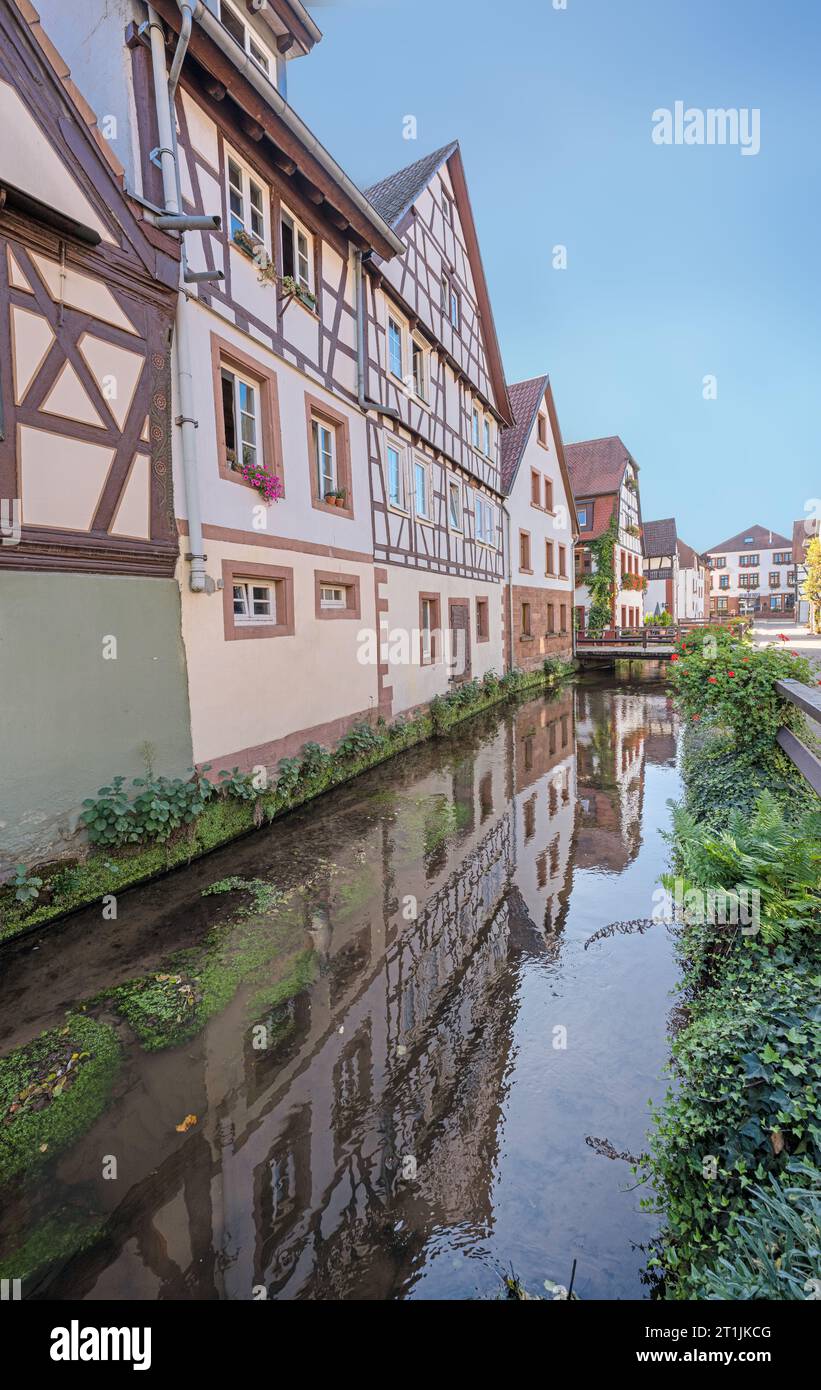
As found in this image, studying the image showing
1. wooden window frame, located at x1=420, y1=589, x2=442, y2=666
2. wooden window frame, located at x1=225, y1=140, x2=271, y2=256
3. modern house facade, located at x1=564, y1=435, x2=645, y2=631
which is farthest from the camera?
modern house facade, located at x1=564, y1=435, x2=645, y2=631

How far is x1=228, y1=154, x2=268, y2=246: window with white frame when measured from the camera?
23.2 ft

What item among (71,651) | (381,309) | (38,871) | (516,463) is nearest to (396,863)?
(38,871)

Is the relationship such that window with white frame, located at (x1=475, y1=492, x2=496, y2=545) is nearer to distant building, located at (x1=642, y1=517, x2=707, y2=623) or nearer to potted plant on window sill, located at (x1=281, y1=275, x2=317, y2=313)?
potted plant on window sill, located at (x1=281, y1=275, x2=317, y2=313)

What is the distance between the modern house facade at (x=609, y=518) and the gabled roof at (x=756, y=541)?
45922 mm

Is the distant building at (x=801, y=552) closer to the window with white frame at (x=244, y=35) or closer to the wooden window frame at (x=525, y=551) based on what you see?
the wooden window frame at (x=525, y=551)

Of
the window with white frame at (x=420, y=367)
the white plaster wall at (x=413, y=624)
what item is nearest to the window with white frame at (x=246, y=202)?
the white plaster wall at (x=413, y=624)

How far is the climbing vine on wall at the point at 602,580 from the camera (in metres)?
29.4

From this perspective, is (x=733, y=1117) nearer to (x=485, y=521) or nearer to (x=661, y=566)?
(x=485, y=521)

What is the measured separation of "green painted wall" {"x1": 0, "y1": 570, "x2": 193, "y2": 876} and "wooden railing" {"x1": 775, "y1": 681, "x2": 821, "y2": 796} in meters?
5.45

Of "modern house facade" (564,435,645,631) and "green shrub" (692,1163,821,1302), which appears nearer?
"green shrub" (692,1163,821,1302)

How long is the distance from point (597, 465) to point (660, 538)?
13349 mm

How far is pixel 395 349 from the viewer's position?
11.6 meters

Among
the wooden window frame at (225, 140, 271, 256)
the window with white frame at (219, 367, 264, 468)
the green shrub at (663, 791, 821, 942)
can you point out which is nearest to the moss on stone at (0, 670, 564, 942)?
the window with white frame at (219, 367, 264, 468)
